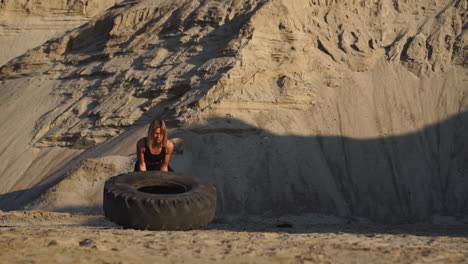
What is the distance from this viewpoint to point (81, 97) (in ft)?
76.1

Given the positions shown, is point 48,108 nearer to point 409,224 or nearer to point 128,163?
point 128,163

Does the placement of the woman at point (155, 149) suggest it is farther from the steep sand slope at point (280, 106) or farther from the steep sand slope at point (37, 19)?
the steep sand slope at point (37, 19)

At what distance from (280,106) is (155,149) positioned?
10.2 meters

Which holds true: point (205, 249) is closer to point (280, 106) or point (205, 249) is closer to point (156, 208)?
point (156, 208)

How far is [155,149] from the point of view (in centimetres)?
844

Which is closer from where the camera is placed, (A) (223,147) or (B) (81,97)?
(A) (223,147)

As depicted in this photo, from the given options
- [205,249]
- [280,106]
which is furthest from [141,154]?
[280,106]

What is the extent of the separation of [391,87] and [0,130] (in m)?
16.2

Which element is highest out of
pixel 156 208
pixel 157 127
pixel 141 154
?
pixel 157 127

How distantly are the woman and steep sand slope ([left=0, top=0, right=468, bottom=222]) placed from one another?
6.24 metres

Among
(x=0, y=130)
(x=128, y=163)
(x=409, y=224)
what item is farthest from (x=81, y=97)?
(x=409, y=224)

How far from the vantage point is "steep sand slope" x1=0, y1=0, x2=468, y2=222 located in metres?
16.1

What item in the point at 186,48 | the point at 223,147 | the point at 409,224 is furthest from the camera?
the point at 186,48

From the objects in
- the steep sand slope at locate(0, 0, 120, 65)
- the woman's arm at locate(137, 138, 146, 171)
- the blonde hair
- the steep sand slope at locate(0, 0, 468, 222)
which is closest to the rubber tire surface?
the woman's arm at locate(137, 138, 146, 171)
